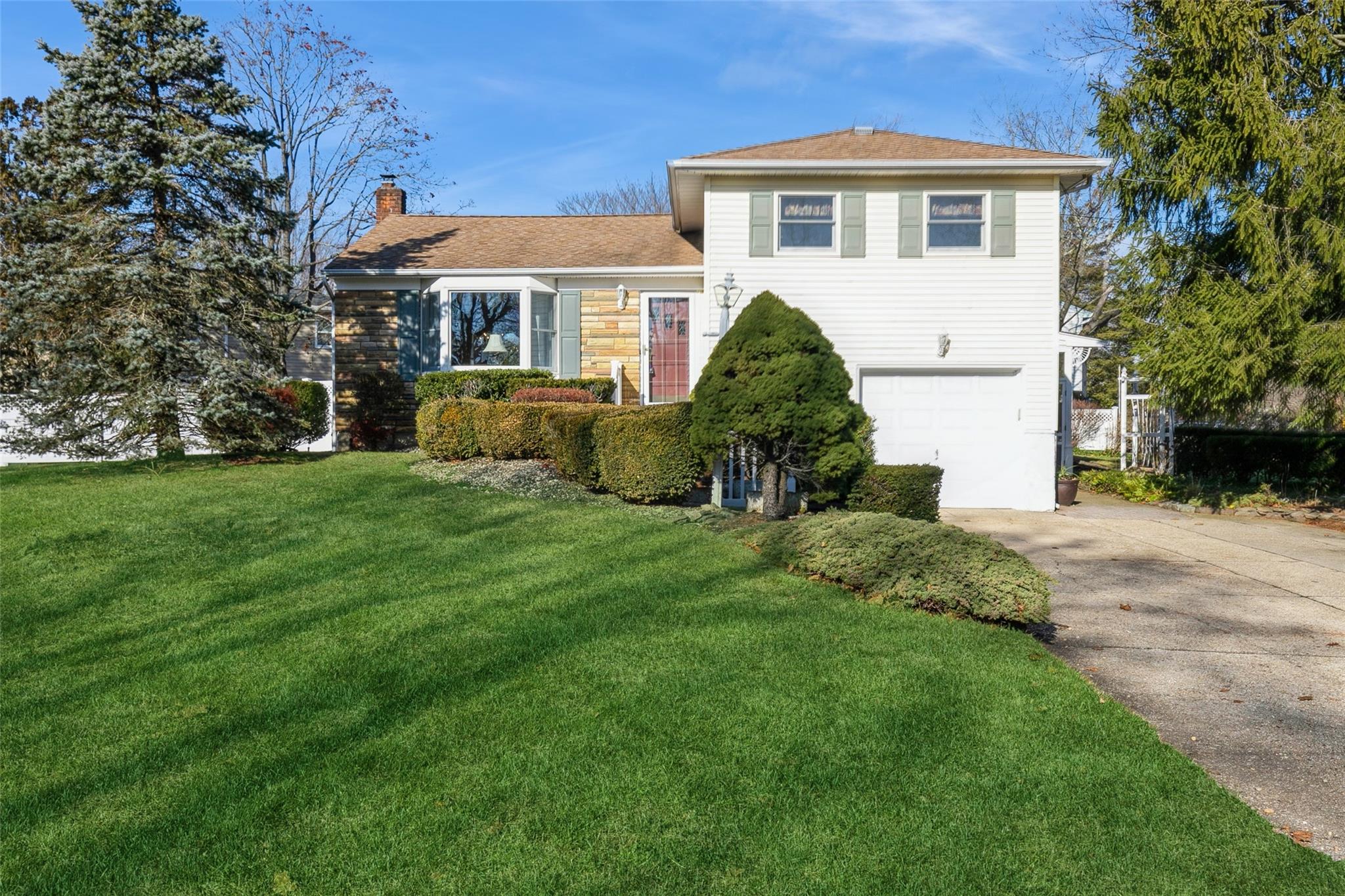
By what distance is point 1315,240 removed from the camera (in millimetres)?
12234

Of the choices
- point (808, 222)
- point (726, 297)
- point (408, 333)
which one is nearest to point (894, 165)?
point (808, 222)

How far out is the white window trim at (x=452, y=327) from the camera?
1619 centimetres

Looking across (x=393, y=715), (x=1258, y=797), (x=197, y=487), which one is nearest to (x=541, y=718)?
(x=393, y=715)

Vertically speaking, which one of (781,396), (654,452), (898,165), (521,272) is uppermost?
(898,165)

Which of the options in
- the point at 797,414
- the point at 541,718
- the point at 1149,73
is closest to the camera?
the point at 541,718

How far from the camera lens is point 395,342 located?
55.1ft

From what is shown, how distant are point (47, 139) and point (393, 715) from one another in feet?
41.2

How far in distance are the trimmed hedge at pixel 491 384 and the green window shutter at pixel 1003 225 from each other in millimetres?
6503

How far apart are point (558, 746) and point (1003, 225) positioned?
11.8 metres

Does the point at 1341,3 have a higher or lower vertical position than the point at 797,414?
higher

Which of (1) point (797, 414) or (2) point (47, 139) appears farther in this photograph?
(2) point (47, 139)

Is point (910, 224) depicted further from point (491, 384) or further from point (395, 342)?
point (395, 342)

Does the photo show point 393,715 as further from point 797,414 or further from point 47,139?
point 47,139

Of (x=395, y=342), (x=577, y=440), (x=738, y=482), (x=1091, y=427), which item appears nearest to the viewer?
(x=577, y=440)
